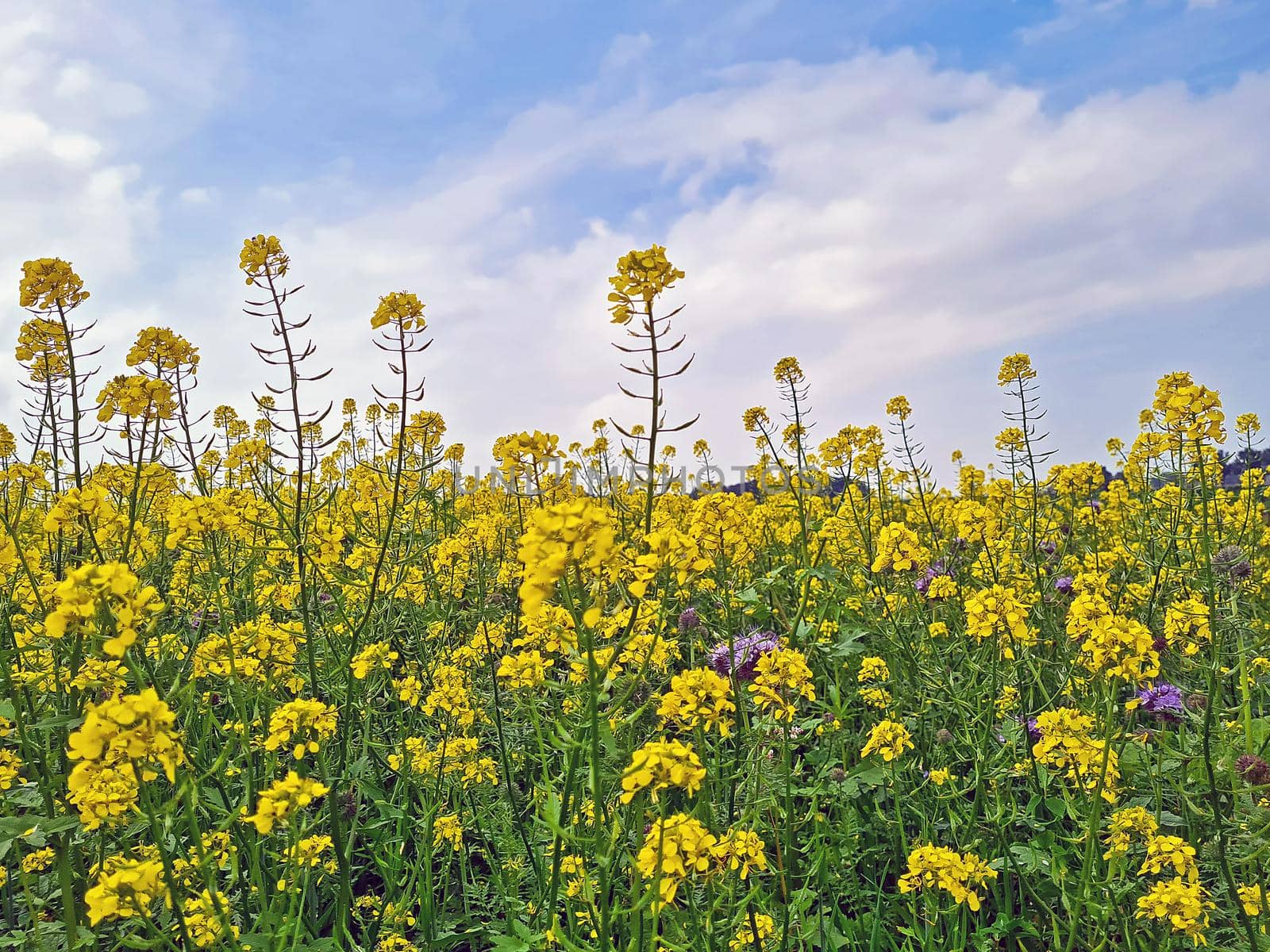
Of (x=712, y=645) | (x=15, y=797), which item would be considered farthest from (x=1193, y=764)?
(x=15, y=797)

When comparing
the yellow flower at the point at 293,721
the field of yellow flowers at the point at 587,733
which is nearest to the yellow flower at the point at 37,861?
the field of yellow flowers at the point at 587,733

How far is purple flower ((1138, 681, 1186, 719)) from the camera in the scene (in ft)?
12.5

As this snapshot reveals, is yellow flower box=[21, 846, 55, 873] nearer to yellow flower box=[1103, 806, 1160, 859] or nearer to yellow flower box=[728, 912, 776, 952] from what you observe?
yellow flower box=[728, 912, 776, 952]

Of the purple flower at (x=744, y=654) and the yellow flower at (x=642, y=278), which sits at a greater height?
the yellow flower at (x=642, y=278)

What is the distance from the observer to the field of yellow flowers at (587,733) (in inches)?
87.6

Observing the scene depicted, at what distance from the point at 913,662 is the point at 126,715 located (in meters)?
3.16

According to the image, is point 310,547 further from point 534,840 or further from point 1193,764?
point 1193,764

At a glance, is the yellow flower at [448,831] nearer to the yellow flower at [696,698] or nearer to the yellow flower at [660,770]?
the yellow flower at [696,698]

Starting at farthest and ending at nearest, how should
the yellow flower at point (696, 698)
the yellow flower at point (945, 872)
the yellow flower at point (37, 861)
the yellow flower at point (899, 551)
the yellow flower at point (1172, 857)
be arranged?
the yellow flower at point (899, 551)
the yellow flower at point (37, 861)
the yellow flower at point (945, 872)
the yellow flower at point (1172, 857)
the yellow flower at point (696, 698)

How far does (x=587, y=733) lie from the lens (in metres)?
2.29

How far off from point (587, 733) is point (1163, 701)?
10.4 feet

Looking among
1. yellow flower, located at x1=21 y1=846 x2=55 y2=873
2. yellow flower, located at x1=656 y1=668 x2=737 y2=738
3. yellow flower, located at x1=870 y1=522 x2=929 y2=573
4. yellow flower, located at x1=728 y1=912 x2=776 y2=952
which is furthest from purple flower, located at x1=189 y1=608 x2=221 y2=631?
yellow flower, located at x1=870 y1=522 x2=929 y2=573

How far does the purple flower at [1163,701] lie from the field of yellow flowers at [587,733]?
0.05m

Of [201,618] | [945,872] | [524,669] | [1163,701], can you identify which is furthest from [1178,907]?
[201,618]
